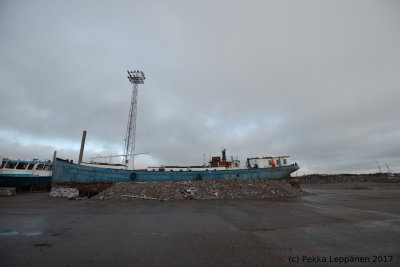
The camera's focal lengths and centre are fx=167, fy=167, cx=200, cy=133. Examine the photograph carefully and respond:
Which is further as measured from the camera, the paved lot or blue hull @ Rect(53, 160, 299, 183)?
blue hull @ Rect(53, 160, 299, 183)

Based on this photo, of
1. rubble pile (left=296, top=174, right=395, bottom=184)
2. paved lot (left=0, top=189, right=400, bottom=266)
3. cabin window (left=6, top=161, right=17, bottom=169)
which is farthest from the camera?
rubble pile (left=296, top=174, right=395, bottom=184)

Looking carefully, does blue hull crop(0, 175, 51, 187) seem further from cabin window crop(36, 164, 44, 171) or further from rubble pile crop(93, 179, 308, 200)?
rubble pile crop(93, 179, 308, 200)

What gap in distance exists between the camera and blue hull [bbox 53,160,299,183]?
20.3 meters

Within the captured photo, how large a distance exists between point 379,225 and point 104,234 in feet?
33.7

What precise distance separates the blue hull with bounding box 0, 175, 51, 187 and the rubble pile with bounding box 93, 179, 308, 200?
1911cm

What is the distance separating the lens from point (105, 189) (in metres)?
20.0

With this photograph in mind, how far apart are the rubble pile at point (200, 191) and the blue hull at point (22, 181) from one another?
19.1 meters

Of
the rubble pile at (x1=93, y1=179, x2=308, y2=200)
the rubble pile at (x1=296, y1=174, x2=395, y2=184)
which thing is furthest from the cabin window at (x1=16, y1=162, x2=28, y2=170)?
the rubble pile at (x1=296, y1=174, x2=395, y2=184)

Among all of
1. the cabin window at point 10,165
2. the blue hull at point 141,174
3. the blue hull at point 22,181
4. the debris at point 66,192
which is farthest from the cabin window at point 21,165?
the debris at point 66,192

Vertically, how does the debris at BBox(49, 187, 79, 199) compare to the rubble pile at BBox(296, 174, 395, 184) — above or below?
above

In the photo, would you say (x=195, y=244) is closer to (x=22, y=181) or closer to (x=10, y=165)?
(x=22, y=181)

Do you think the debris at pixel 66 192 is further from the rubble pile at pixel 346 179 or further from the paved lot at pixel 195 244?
the rubble pile at pixel 346 179

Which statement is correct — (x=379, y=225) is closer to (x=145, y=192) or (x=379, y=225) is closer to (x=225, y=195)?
(x=225, y=195)

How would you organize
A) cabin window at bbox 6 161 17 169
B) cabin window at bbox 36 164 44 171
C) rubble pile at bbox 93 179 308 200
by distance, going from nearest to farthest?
rubble pile at bbox 93 179 308 200
cabin window at bbox 6 161 17 169
cabin window at bbox 36 164 44 171
